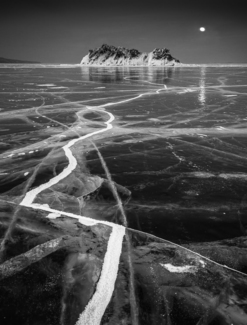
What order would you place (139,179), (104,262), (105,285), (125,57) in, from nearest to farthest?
(105,285)
(104,262)
(139,179)
(125,57)

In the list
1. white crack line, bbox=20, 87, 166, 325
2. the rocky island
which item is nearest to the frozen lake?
white crack line, bbox=20, 87, 166, 325

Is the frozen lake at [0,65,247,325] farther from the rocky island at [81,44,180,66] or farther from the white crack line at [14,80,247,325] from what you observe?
the rocky island at [81,44,180,66]

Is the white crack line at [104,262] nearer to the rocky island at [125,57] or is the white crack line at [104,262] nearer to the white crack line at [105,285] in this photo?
the white crack line at [105,285]

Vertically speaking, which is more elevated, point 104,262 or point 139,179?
Answer: point 139,179

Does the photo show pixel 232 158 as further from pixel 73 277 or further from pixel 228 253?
pixel 73 277

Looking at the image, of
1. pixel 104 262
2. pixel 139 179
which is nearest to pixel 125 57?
pixel 139 179

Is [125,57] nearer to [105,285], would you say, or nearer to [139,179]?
[139,179]

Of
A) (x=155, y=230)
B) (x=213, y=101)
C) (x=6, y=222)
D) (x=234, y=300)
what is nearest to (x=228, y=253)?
(x=234, y=300)

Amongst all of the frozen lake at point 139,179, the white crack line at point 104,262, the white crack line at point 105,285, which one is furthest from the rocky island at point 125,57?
the white crack line at point 105,285

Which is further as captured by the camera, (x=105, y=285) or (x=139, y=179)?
(x=139, y=179)
